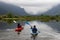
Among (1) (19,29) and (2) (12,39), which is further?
(1) (19,29)

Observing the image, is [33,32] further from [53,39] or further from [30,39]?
[53,39]

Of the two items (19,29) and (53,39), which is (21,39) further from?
(19,29)

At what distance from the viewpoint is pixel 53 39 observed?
40.9 meters

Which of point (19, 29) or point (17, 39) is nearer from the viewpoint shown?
point (17, 39)

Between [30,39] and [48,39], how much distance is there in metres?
3.25

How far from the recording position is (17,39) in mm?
Result: 40188

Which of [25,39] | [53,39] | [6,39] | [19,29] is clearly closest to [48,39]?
[53,39]

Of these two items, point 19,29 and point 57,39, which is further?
point 19,29

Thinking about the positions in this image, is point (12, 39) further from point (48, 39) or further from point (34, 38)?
point (48, 39)

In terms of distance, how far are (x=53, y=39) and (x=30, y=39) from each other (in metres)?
4.18

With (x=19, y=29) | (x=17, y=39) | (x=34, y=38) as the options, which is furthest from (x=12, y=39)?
(x=19, y=29)

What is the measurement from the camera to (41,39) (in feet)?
134

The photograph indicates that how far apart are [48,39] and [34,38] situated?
267 cm

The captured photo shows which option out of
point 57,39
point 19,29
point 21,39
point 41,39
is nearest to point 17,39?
point 21,39
